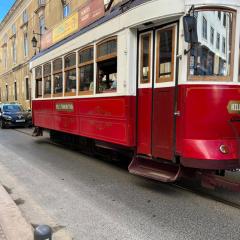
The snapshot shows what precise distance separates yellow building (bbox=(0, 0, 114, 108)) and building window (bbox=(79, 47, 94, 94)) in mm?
14595

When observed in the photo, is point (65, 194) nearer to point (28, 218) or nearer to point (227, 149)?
point (28, 218)

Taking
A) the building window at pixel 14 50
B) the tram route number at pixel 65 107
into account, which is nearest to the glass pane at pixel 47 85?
the tram route number at pixel 65 107

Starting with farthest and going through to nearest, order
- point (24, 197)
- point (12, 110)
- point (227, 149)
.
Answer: point (12, 110), point (24, 197), point (227, 149)

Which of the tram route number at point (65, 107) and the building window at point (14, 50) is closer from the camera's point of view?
the tram route number at point (65, 107)

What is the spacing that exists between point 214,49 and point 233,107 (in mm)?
894

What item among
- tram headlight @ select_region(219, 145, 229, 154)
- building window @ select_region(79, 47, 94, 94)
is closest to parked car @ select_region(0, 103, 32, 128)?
building window @ select_region(79, 47, 94, 94)

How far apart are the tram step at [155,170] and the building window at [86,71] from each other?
2285 mm

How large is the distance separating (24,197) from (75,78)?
3591 mm

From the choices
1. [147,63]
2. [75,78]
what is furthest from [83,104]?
[147,63]

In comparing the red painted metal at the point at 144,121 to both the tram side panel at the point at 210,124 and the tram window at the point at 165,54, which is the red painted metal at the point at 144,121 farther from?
the tram side panel at the point at 210,124

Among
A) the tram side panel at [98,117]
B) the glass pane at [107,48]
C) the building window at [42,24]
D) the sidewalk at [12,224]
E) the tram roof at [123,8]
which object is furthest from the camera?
the building window at [42,24]

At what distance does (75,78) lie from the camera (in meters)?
8.63

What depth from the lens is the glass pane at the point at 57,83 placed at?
9.67 meters

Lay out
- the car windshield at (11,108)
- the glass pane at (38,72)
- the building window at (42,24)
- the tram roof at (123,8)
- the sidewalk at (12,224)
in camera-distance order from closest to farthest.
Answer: the sidewalk at (12,224) → the tram roof at (123,8) → the glass pane at (38,72) → the car windshield at (11,108) → the building window at (42,24)
